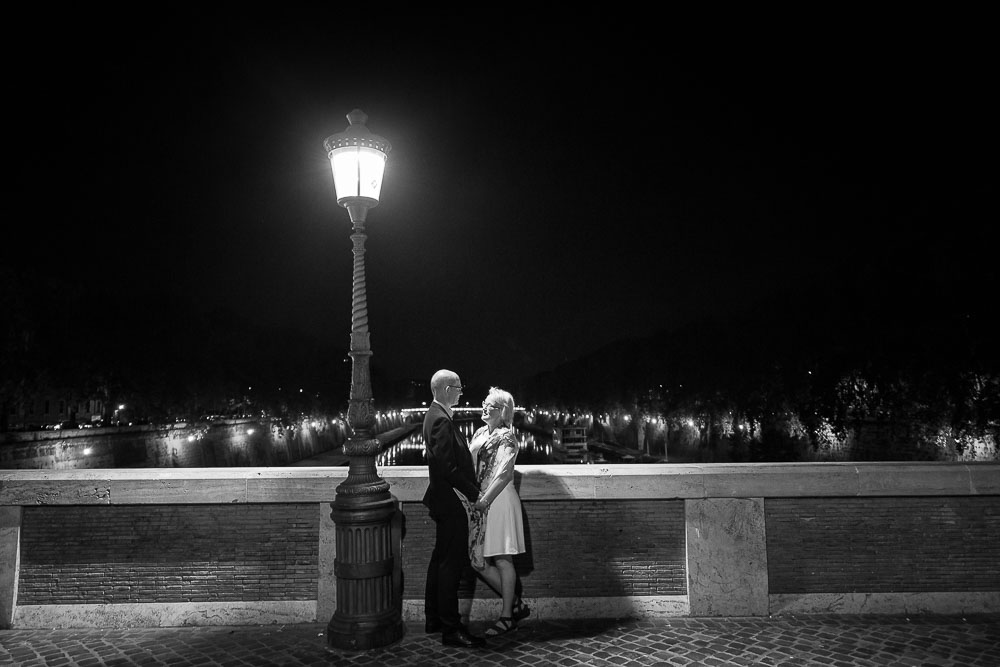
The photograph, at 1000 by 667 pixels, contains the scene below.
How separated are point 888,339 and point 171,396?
4729 cm

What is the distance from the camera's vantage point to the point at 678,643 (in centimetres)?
636

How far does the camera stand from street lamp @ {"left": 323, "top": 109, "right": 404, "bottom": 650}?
6273 mm

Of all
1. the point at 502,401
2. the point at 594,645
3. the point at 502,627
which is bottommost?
the point at 594,645

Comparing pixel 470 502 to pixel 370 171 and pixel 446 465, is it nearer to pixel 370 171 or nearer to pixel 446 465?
pixel 446 465

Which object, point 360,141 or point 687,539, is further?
point 687,539

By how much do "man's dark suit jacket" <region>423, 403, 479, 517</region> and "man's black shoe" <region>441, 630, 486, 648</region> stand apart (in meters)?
1.05

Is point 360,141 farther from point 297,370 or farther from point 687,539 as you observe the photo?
point 297,370

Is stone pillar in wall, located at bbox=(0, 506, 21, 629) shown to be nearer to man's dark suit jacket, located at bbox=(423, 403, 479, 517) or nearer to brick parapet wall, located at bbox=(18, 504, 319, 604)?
brick parapet wall, located at bbox=(18, 504, 319, 604)

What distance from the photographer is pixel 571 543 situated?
727cm

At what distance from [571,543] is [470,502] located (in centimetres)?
→ 144

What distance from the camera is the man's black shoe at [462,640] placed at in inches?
247

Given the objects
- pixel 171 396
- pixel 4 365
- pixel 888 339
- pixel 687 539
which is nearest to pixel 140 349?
pixel 171 396

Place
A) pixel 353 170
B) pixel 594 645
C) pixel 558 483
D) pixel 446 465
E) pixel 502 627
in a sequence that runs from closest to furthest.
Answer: pixel 446 465, pixel 594 645, pixel 502 627, pixel 353 170, pixel 558 483

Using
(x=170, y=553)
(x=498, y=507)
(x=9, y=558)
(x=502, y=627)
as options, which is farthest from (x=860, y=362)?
(x=9, y=558)
